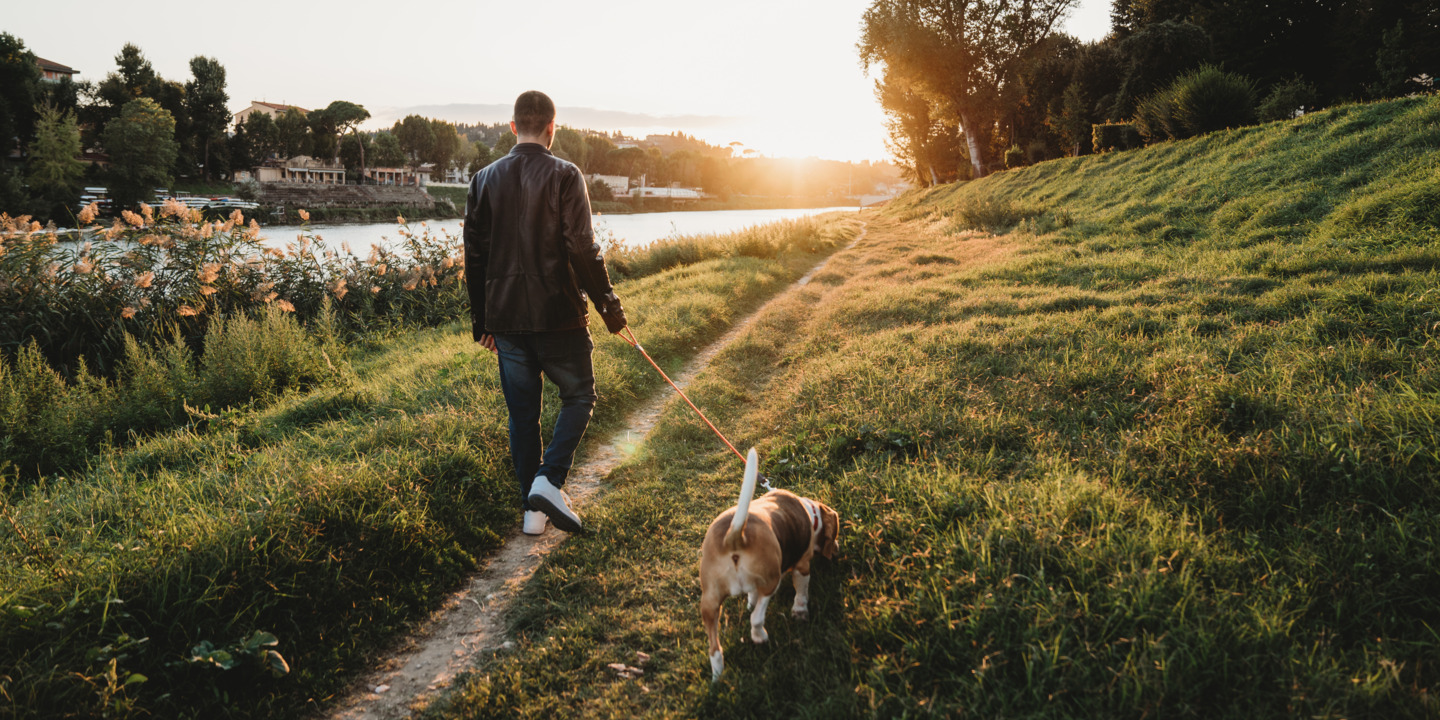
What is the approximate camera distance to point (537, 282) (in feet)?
12.1

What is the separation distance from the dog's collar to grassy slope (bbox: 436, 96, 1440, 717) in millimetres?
305

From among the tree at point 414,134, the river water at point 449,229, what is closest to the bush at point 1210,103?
the river water at point 449,229

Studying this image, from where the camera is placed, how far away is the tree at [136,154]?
3875cm

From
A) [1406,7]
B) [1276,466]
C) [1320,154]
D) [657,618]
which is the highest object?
[1406,7]

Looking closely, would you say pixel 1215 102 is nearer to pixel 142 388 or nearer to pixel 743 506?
pixel 743 506

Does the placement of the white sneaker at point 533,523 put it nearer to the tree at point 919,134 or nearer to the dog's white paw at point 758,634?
the dog's white paw at point 758,634

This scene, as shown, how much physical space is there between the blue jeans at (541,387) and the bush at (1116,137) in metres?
21.4

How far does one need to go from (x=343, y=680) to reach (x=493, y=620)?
2.25 ft

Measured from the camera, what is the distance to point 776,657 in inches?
104

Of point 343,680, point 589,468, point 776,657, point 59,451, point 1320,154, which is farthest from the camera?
point 1320,154

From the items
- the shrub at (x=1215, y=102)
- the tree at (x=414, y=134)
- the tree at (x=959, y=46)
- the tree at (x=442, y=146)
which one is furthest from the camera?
the tree at (x=442, y=146)

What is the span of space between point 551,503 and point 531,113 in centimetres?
240

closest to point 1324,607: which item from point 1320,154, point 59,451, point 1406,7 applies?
point 59,451

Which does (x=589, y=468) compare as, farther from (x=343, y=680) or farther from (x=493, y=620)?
(x=343, y=680)
